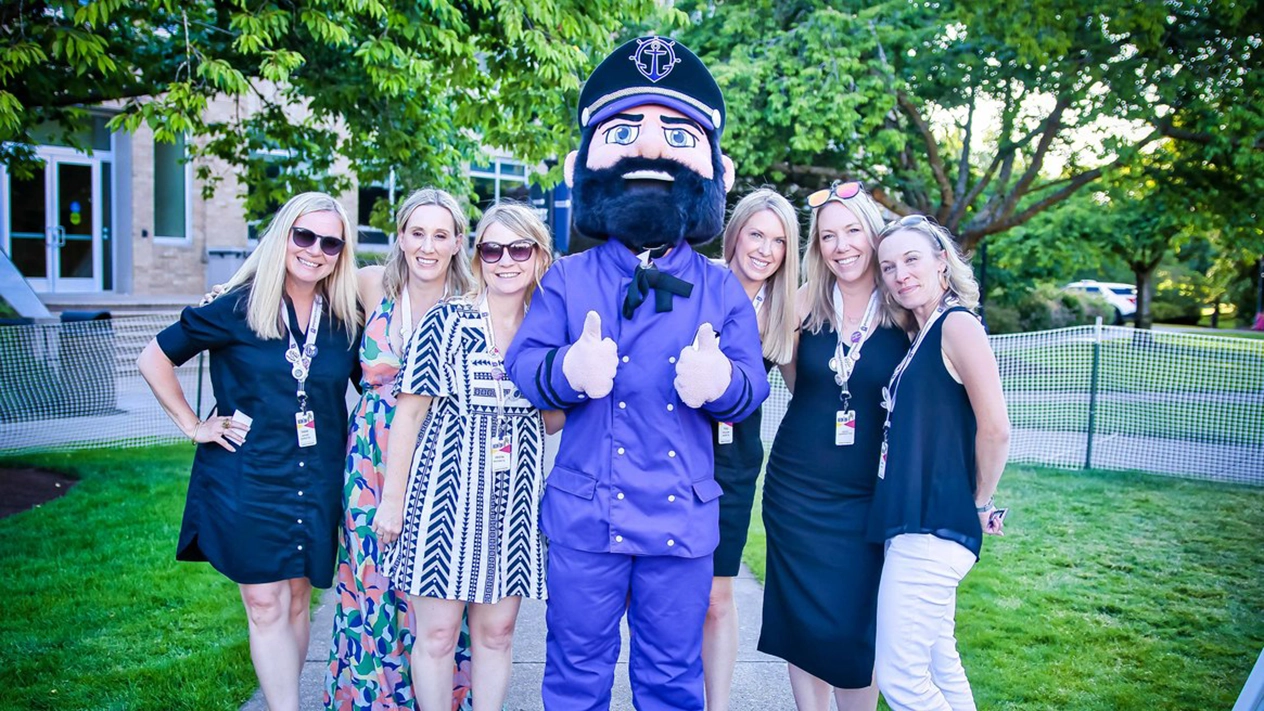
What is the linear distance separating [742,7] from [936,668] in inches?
498

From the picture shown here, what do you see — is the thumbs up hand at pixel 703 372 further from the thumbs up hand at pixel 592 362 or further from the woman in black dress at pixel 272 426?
the woman in black dress at pixel 272 426

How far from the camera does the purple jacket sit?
2787mm

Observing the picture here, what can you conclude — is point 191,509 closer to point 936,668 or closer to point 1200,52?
point 936,668

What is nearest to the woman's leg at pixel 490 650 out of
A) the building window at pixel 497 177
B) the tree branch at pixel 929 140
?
the tree branch at pixel 929 140

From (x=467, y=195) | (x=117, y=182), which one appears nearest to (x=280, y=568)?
(x=467, y=195)

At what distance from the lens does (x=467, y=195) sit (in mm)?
9867

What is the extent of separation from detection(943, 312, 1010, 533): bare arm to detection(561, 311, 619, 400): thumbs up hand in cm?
105

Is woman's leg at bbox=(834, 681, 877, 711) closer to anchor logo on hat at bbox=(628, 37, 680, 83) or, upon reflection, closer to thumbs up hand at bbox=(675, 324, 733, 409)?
thumbs up hand at bbox=(675, 324, 733, 409)

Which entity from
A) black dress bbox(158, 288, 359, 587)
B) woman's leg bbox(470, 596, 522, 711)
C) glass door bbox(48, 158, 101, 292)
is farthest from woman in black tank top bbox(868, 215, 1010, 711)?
glass door bbox(48, 158, 101, 292)

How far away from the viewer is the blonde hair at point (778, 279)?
3357mm

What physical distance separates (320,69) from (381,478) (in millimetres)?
4934

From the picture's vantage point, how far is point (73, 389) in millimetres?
9094

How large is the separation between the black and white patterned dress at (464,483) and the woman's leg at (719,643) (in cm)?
69

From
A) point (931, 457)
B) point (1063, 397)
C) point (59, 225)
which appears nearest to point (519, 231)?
point (931, 457)
